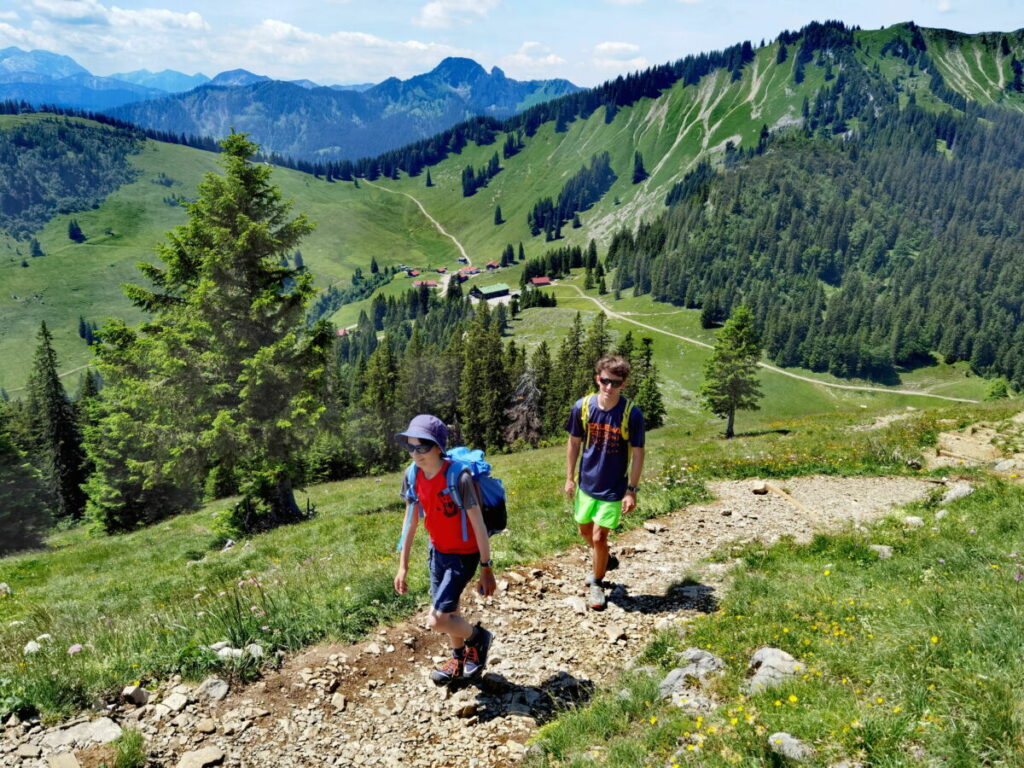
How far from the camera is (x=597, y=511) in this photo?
8.58 meters

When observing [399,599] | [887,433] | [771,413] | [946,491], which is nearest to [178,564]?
[399,599]

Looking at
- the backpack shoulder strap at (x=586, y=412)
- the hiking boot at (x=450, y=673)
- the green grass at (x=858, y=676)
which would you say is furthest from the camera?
the backpack shoulder strap at (x=586, y=412)

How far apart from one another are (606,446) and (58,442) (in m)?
64.4

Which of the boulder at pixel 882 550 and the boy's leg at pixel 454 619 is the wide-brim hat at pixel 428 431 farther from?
the boulder at pixel 882 550

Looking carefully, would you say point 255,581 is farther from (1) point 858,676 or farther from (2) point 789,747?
(1) point 858,676

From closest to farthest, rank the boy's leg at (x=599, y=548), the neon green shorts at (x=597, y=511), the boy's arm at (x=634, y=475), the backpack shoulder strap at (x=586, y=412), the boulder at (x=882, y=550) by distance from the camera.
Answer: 1. the boy's arm at (x=634, y=475)
2. the neon green shorts at (x=597, y=511)
3. the backpack shoulder strap at (x=586, y=412)
4. the boy's leg at (x=599, y=548)
5. the boulder at (x=882, y=550)

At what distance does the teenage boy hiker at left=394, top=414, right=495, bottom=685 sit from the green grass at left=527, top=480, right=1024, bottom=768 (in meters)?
1.56

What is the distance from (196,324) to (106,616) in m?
11.6

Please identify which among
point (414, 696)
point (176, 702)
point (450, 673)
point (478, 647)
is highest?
point (478, 647)

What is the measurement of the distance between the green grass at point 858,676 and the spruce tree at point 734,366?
160 ft

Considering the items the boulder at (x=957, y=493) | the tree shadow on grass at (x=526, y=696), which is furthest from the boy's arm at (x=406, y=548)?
the boulder at (x=957, y=493)

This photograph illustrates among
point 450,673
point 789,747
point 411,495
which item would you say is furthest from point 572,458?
point 789,747

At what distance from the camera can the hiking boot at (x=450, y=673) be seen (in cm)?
720

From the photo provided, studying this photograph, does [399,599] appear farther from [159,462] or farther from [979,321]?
[979,321]
